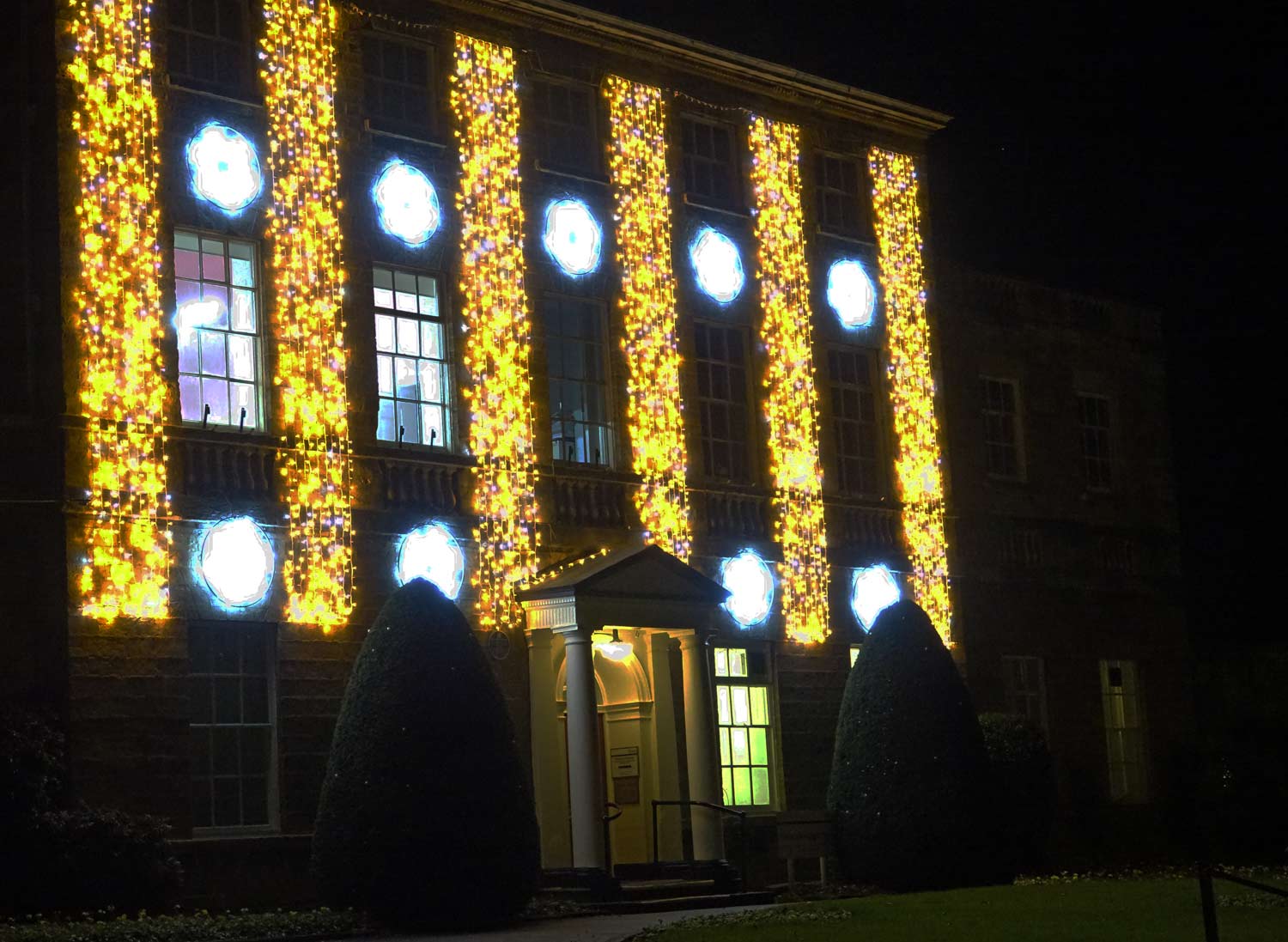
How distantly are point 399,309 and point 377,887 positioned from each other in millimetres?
7294

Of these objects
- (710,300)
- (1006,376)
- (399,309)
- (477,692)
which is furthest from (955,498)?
(477,692)

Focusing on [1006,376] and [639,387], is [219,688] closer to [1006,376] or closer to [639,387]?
[639,387]

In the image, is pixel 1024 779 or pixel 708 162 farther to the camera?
pixel 708 162

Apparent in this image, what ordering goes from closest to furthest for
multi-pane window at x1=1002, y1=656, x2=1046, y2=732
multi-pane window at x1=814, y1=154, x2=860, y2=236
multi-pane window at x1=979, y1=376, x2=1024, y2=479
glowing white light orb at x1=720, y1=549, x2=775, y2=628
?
1. glowing white light orb at x1=720, y1=549, x2=775, y2=628
2. multi-pane window at x1=814, y1=154, x2=860, y2=236
3. multi-pane window at x1=1002, y1=656, x2=1046, y2=732
4. multi-pane window at x1=979, y1=376, x2=1024, y2=479

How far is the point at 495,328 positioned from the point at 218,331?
11.8 ft

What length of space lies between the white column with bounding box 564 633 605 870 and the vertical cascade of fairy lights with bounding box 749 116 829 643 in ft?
15.4

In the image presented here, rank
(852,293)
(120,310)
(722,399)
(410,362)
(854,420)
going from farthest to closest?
1. (852,293)
2. (854,420)
3. (722,399)
4. (410,362)
5. (120,310)

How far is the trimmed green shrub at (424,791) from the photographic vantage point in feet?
60.6

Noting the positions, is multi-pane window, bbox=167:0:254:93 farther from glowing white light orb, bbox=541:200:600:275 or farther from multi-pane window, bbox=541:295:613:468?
multi-pane window, bbox=541:295:613:468

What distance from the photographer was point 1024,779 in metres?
26.5

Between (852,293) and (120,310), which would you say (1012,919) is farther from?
(852,293)

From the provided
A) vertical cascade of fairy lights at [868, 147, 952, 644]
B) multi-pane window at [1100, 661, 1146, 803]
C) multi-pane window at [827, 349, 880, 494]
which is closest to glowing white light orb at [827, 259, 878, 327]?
→ vertical cascade of fairy lights at [868, 147, 952, 644]

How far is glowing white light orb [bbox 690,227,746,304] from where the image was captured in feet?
86.7

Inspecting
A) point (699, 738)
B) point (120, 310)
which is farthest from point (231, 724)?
point (699, 738)
